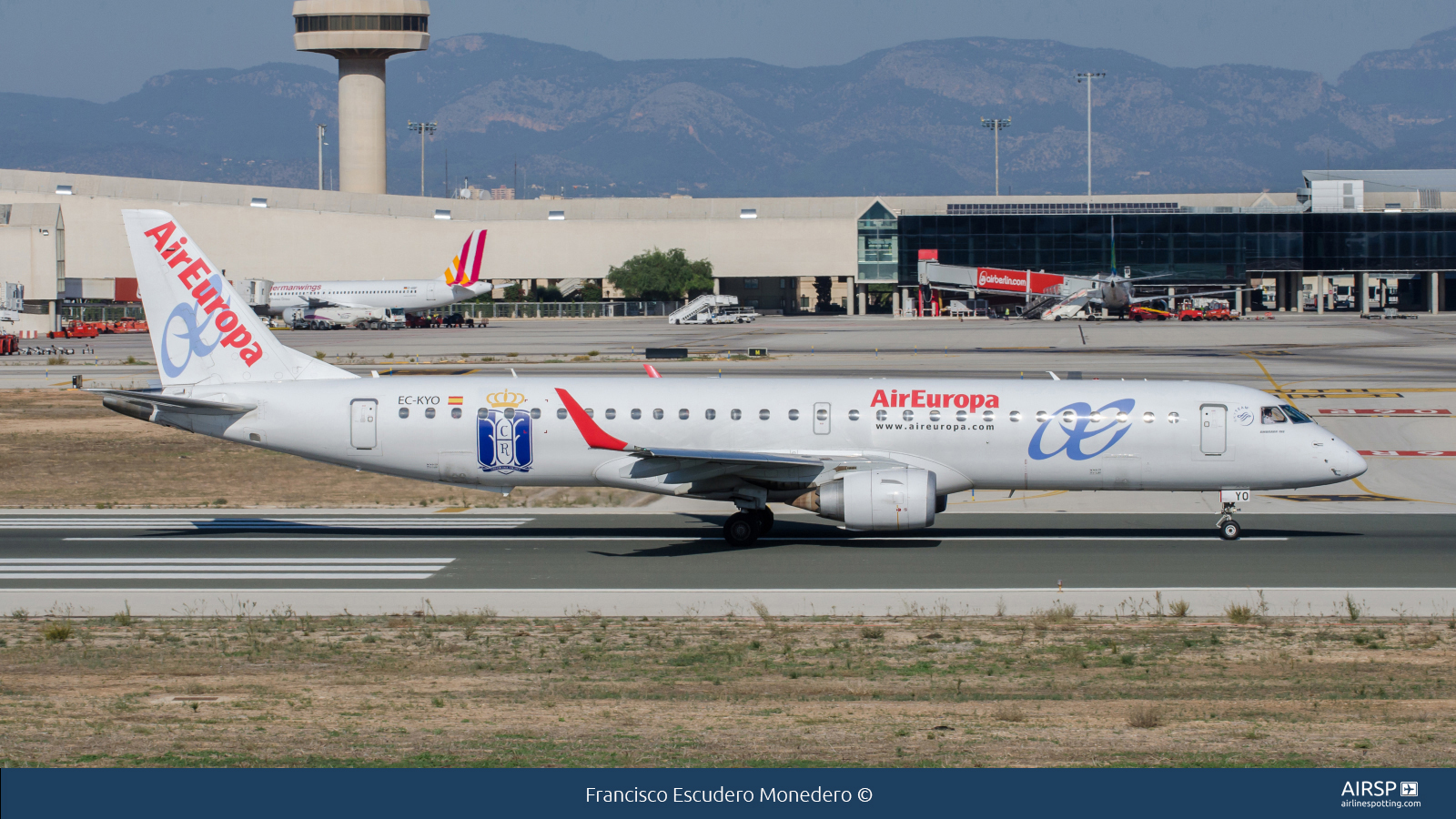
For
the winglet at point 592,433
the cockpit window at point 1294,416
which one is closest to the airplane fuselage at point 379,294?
the winglet at point 592,433

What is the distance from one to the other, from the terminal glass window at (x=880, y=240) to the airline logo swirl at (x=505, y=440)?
14051 cm

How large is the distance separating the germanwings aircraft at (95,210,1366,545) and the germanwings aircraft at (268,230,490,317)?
346ft

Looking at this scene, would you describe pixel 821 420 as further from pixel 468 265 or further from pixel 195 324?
pixel 468 265

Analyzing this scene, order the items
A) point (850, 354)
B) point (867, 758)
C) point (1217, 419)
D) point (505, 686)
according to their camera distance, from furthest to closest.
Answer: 1. point (850, 354)
2. point (1217, 419)
3. point (505, 686)
4. point (867, 758)

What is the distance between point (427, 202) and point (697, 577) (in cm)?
15464

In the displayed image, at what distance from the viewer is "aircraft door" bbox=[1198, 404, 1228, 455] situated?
29.0 m

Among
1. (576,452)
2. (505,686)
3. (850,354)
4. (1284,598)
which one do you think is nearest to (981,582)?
(1284,598)

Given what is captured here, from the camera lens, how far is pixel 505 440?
97.0 feet

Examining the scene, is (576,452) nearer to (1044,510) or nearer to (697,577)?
(697,577)

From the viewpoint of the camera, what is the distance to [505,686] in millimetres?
17031

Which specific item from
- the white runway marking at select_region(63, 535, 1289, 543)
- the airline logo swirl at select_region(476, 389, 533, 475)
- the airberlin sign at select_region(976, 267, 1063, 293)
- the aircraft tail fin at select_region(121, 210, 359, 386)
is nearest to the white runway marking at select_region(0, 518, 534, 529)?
the white runway marking at select_region(63, 535, 1289, 543)

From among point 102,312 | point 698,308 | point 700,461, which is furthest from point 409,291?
point 700,461

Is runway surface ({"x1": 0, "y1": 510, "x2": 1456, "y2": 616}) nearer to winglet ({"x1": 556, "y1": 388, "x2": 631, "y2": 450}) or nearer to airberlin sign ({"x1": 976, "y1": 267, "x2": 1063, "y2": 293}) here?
winglet ({"x1": 556, "y1": 388, "x2": 631, "y2": 450})

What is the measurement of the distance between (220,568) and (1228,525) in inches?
857
